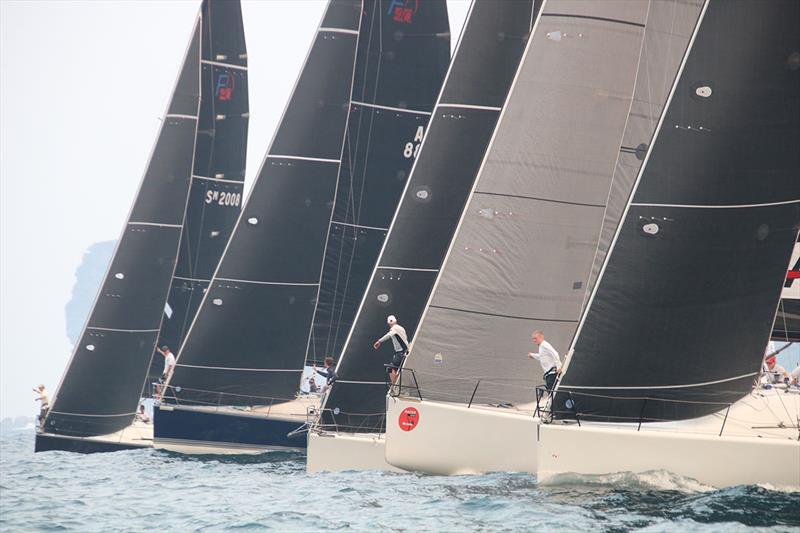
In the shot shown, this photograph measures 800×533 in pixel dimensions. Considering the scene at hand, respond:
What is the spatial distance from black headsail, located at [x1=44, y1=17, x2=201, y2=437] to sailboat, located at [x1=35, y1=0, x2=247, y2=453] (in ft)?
0.08

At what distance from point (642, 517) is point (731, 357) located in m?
3.20

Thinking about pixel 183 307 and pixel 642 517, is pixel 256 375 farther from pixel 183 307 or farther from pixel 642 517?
pixel 642 517

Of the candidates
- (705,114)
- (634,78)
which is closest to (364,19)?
(634,78)

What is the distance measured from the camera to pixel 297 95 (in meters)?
26.2

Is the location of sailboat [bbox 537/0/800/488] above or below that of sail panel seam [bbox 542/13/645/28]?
below

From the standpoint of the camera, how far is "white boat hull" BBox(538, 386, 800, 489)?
42.6ft

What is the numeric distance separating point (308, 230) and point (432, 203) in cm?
607

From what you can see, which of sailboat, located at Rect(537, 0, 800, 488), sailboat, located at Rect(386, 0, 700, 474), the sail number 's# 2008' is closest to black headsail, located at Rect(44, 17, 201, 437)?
the sail number 's# 2008'

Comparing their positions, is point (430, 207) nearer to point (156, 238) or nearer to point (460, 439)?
point (460, 439)

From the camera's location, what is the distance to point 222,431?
24.6 m

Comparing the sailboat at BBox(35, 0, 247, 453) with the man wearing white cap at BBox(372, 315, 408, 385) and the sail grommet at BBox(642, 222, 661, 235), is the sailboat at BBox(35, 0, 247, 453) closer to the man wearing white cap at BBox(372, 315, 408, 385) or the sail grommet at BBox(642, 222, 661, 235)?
the man wearing white cap at BBox(372, 315, 408, 385)

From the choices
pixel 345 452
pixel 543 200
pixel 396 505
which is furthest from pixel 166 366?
pixel 396 505

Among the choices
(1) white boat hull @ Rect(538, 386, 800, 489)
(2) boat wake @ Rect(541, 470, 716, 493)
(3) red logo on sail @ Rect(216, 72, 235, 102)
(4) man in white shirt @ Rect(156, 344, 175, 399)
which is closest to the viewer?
(1) white boat hull @ Rect(538, 386, 800, 489)

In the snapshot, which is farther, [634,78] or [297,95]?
[297,95]
